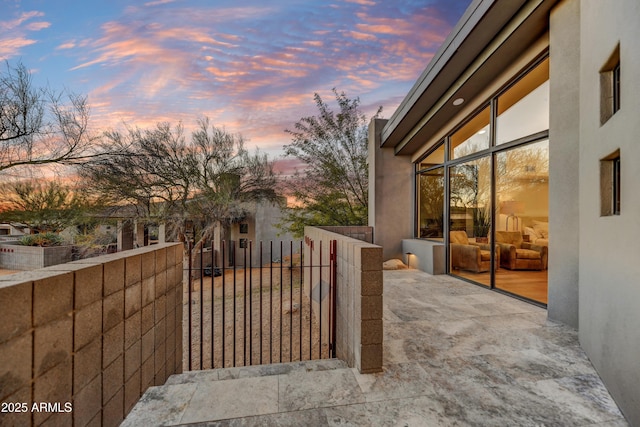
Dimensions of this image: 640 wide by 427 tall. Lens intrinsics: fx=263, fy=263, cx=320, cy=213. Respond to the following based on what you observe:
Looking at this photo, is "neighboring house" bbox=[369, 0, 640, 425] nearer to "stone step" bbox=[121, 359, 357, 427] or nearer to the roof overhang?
the roof overhang

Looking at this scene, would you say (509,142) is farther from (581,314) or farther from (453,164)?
(581,314)

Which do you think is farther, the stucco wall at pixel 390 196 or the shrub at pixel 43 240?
the shrub at pixel 43 240

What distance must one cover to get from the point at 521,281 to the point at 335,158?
26.3 ft

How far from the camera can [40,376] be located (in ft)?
3.58

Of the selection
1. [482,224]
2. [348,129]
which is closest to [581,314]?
[482,224]

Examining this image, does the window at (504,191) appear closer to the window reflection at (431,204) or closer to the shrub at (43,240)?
the window reflection at (431,204)

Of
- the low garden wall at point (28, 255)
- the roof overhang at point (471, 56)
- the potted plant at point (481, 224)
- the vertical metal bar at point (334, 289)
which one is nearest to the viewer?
the vertical metal bar at point (334, 289)

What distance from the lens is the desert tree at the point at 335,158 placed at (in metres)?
11.0

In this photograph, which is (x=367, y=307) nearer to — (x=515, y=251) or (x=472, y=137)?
(x=515, y=251)

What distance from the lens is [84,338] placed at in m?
1.36

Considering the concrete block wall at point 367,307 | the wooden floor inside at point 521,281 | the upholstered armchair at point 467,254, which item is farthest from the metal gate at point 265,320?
the wooden floor inside at point 521,281

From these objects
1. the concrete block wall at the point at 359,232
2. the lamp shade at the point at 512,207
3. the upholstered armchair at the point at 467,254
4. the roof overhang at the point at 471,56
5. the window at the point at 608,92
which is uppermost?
the roof overhang at the point at 471,56

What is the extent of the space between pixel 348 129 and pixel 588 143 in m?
9.22

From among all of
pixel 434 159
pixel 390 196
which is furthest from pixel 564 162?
pixel 390 196
